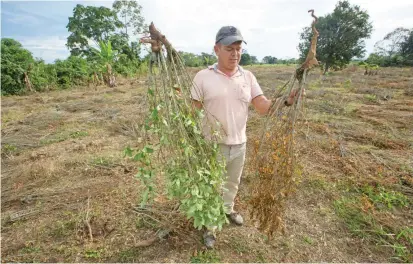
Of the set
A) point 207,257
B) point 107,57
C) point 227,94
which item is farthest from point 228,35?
point 107,57

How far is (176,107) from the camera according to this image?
1580 mm

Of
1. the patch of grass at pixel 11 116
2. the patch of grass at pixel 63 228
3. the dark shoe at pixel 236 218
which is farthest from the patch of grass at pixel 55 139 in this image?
the dark shoe at pixel 236 218

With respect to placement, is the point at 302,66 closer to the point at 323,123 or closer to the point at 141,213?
the point at 141,213

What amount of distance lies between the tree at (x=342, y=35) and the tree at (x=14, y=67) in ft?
55.6

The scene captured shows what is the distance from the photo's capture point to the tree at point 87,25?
21469 millimetres

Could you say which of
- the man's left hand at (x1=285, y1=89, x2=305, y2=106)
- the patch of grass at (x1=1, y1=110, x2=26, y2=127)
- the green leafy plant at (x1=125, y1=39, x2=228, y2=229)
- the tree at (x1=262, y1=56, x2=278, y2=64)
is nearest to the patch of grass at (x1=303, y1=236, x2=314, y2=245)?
the green leafy plant at (x1=125, y1=39, x2=228, y2=229)

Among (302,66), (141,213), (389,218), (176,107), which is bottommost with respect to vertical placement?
(389,218)

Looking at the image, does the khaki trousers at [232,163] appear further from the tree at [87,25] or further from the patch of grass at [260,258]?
the tree at [87,25]

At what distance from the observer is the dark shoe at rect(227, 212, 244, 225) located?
2.55 metres

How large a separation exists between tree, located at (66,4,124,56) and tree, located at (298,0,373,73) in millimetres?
16631

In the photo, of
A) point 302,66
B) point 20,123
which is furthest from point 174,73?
point 20,123

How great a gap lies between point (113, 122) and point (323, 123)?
195 inches

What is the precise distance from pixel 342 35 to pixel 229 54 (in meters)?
19.3

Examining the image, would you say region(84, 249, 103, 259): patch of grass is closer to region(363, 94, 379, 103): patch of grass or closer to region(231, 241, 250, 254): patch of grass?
region(231, 241, 250, 254): patch of grass
